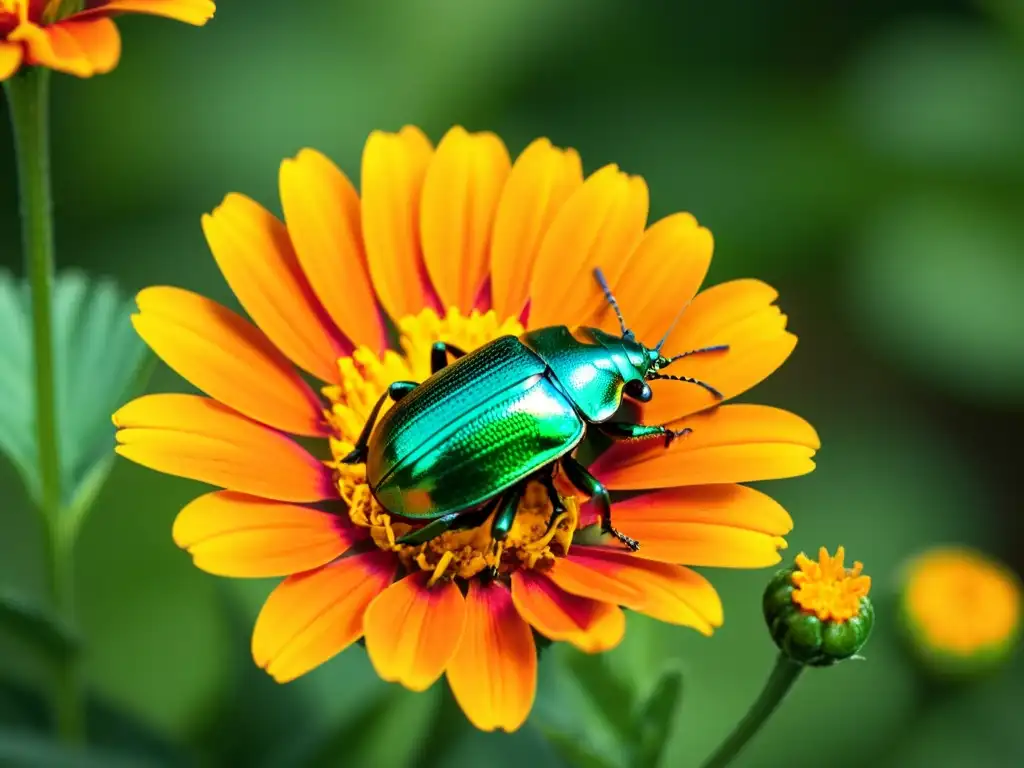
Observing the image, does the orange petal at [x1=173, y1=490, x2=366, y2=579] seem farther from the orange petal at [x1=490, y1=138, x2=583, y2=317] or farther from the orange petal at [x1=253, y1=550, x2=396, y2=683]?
the orange petal at [x1=490, y1=138, x2=583, y2=317]

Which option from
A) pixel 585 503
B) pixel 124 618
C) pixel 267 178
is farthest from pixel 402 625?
pixel 267 178

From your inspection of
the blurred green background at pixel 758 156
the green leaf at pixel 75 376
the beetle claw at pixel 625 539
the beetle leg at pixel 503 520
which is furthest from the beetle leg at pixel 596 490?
the blurred green background at pixel 758 156

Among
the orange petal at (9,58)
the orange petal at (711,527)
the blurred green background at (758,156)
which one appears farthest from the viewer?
the blurred green background at (758,156)

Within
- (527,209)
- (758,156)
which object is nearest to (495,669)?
(527,209)

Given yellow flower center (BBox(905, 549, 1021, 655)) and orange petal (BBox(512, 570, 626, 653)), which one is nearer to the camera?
orange petal (BBox(512, 570, 626, 653))

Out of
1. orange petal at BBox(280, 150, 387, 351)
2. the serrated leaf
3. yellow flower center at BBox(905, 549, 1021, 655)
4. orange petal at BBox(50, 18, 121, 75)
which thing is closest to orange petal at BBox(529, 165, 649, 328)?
orange petal at BBox(280, 150, 387, 351)

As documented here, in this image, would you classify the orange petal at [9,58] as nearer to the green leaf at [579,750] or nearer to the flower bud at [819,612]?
the green leaf at [579,750]

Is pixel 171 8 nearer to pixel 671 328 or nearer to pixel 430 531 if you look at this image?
pixel 430 531
